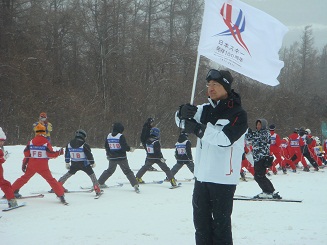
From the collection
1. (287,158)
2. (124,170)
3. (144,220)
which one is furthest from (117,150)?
(287,158)

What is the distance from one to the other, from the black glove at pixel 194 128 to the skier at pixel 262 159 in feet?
18.3

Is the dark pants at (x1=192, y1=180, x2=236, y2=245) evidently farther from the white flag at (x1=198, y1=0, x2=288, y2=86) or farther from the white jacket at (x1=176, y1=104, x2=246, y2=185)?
the white flag at (x1=198, y1=0, x2=288, y2=86)

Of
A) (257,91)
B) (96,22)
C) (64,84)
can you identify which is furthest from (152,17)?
(257,91)

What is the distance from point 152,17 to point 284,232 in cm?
3289

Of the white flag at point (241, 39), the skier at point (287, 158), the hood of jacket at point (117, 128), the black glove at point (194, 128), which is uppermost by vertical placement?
the white flag at point (241, 39)

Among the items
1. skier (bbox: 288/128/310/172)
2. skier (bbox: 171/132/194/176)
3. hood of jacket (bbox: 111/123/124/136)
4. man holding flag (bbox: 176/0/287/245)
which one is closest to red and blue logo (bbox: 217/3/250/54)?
man holding flag (bbox: 176/0/287/245)

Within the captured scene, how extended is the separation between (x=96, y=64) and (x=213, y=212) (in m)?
31.3

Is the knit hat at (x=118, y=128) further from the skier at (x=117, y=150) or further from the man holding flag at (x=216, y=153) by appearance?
the man holding flag at (x=216, y=153)

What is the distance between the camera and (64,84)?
108 ft

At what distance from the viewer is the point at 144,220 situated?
276 inches

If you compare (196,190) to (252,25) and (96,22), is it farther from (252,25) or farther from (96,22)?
(96,22)

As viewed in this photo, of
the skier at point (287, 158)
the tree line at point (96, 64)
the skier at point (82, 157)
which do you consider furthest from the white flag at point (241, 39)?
the tree line at point (96, 64)

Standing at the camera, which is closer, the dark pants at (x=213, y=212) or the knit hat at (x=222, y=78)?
the dark pants at (x=213, y=212)

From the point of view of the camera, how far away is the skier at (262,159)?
924 centimetres
